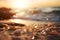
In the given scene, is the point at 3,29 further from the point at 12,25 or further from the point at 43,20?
the point at 43,20

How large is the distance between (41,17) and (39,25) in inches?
4.0

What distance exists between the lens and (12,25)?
4.97ft

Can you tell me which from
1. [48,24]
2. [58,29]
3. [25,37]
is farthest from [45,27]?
[25,37]

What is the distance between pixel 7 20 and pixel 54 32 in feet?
1.90

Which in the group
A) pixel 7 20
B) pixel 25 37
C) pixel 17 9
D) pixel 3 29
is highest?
pixel 17 9

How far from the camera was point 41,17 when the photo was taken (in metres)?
1.52

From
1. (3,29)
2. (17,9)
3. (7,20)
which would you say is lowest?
(3,29)

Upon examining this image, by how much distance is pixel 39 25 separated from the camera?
149 centimetres

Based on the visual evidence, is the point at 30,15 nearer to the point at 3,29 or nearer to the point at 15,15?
the point at 15,15

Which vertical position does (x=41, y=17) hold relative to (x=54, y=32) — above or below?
above

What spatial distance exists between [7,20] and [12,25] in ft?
0.29

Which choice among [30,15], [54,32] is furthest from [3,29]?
[54,32]

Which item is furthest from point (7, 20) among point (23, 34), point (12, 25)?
point (23, 34)

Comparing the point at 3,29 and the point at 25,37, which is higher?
the point at 3,29
